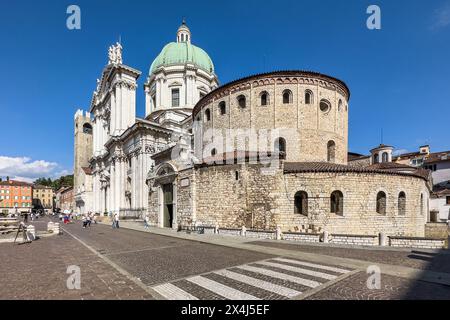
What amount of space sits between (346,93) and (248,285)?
89.5 feet

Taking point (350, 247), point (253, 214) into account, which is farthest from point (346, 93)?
point (350, 247)

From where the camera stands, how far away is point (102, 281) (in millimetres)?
6762

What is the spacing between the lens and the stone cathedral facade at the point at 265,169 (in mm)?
17547

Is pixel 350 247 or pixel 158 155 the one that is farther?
pixel 158 155

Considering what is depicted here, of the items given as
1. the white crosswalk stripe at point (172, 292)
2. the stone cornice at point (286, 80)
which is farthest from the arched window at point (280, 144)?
the white crosswalk stripe at point (172, 292)

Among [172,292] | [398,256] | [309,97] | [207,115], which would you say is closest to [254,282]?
[172,292]

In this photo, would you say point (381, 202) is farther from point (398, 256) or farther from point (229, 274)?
point (229, 274)

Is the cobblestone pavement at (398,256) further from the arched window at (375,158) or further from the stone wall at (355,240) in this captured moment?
the arched window at (375,158)

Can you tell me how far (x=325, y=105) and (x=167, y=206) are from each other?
63.2 feet

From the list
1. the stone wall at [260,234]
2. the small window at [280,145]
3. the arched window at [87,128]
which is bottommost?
the stone wall at [260,234]

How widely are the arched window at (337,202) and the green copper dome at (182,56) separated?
39.5 m

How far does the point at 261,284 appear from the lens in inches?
251

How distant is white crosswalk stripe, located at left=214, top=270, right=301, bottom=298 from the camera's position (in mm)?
5730
